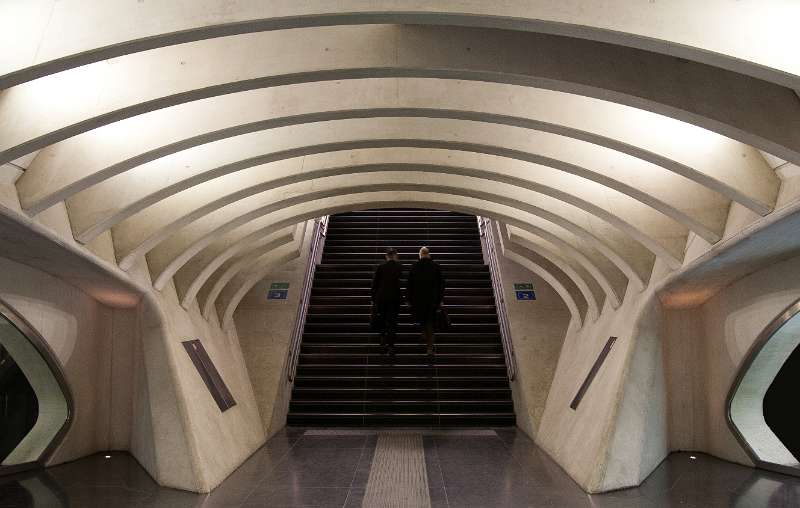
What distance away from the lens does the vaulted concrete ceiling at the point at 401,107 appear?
173 inches

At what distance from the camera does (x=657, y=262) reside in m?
9.76

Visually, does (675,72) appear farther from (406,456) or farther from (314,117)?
(406,456)

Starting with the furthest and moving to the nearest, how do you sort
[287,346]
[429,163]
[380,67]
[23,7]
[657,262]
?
[287,346] → [657,262] → [429,163] → [380,67] → [23,7]

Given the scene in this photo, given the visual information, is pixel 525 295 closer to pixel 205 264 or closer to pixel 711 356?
pixel 711 356

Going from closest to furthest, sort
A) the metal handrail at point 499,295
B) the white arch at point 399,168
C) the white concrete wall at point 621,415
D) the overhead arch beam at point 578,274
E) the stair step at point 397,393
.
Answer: the white concrete wall at point 621,415 < the white arch at point 399,168 < the overhead arch beam at point 578,274 < the stair step at point 397,393 < the metal handrail at point 499,295

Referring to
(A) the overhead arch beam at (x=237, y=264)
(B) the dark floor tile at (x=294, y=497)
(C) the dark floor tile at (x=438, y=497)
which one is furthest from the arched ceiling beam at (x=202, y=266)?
(C) the dark floor tile at (x=438, y=497)

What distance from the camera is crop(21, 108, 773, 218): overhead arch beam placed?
6.52 meters

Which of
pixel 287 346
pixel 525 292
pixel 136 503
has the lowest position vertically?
pixel 136 503

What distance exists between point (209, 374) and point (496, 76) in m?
7.20

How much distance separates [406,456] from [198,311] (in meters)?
4.14

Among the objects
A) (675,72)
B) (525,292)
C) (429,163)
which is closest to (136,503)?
(429,163)

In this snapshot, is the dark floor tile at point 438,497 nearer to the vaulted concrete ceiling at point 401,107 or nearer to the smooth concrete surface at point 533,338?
the vaulted concrete ceiling at point 401,107

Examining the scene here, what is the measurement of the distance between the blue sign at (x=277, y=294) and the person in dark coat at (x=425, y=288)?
308cm

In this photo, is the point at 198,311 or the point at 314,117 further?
the point at 198,311
